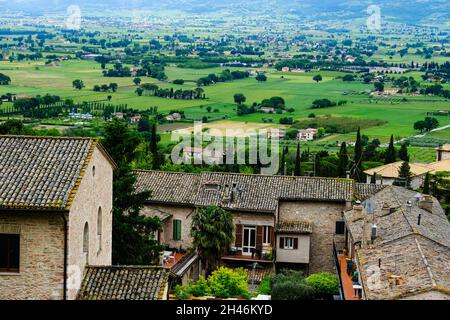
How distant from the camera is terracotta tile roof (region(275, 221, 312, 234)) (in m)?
32.8

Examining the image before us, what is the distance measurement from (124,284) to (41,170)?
2.84 meters

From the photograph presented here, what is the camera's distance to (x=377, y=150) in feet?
258

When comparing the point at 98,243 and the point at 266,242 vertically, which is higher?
the point at 98,243

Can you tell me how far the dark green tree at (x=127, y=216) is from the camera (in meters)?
25.1

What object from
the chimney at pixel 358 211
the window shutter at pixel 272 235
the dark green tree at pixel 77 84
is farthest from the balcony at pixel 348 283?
the dark green tree at pixel 77 84

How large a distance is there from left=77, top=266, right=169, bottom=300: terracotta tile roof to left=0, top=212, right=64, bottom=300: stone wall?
0.65 meters

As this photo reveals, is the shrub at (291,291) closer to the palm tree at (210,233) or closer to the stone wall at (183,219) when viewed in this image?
the palm tree at (210,233)

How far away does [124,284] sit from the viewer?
16.1 meters

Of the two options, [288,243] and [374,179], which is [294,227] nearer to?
[288,243]

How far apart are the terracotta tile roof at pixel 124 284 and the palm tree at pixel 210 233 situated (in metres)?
14.1

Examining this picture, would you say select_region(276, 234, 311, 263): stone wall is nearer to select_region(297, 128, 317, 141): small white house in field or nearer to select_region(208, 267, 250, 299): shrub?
select_region(208, 267, 250, 299): shrub

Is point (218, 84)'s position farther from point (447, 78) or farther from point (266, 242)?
point (266, 242)
